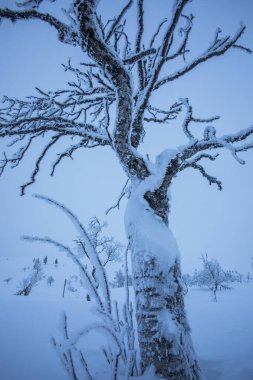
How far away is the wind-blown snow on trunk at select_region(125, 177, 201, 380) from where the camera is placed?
165cm

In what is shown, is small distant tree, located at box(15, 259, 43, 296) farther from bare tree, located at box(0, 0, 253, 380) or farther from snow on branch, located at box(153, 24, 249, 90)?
snow on branch, located at box(153, 24, 249, 90)

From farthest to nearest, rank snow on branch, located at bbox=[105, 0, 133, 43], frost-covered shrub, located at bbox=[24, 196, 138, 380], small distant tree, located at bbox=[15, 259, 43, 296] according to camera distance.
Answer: small distant tree, located at bbox=[15, 259, 43, 296] → snow on branch, located at bbox=[105, 0, 133, 43] → frost-covered shrub, located at bbox=[24, 196, 138, 380]

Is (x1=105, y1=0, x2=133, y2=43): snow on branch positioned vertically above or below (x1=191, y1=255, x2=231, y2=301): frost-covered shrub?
above

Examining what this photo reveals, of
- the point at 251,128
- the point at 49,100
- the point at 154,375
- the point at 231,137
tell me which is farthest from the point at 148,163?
the point at 49,100

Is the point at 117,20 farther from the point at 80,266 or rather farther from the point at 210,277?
the point at 210,277

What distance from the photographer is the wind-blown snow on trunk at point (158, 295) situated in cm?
165

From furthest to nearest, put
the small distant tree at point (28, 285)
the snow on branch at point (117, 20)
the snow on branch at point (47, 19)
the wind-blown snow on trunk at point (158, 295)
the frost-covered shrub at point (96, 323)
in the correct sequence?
the small distant tree at point (28, 285) < the snow on branch at point (117, 20) < the snow on branch at point (47, 19) < the wind-blown snow on trunk at point (158, 295) < the frost-covered shrub at point (96, 323)

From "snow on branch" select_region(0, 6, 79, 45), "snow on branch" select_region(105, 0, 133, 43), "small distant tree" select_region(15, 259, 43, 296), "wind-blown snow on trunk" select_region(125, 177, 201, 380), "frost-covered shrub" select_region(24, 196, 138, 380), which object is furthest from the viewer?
"small distant tree" select_region(15, 259, 43, 296)

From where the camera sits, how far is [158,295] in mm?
1873

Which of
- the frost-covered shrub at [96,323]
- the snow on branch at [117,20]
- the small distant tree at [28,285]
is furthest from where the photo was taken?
the small distant tree at [28,285]

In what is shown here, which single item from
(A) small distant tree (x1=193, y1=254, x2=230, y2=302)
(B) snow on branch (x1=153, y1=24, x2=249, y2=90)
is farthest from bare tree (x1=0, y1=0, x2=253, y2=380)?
(A) small distant tree (x1=193, y1=254, x2=230, y2=302)

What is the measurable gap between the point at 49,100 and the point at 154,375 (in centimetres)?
402

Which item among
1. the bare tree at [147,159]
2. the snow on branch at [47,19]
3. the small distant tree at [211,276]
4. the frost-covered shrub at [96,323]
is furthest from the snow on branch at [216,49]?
the small distant tree at [211,276]

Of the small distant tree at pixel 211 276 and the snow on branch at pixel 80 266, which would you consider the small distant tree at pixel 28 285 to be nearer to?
the small distant tree at pixel 211 276
